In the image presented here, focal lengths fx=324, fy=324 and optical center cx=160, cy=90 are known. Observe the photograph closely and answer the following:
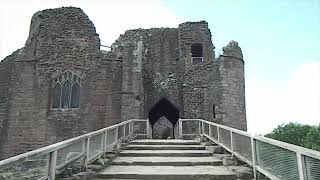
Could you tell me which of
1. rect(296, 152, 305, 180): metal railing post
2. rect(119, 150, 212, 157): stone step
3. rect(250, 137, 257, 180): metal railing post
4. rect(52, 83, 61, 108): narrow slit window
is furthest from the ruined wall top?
rect(296, 152, 305, 180): metal railing post

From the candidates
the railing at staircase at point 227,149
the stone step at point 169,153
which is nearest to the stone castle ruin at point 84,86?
the stone step at point 169,153

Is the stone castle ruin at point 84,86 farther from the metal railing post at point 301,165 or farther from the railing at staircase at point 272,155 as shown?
the metal railing post at point 301,165

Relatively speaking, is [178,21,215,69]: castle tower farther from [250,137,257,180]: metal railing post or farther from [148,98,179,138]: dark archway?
[250,137,257,180]: metal railing post

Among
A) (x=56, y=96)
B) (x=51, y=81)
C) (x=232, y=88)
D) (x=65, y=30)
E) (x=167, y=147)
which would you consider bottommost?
(x=167, y=147)

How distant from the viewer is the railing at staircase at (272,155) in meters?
4.44

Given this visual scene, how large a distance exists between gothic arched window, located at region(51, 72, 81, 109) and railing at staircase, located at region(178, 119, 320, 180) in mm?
12437

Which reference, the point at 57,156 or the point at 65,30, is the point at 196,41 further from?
→ the point at 57,156

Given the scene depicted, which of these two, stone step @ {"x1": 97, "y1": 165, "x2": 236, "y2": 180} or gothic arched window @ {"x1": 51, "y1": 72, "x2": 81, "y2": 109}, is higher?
gothic arched window @ {"x1": 51, "y1": 72, "x2": 81, "y2": 109}

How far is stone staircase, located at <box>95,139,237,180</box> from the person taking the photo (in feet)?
23.5

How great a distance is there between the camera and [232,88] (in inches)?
761

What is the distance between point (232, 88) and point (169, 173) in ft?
42.2

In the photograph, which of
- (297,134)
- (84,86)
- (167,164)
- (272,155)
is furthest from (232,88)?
(297,134)

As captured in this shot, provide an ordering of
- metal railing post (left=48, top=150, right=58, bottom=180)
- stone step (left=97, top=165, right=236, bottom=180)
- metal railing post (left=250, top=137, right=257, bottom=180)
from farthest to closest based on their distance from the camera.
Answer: stone step (left=97, top=165, right=236, bottom=180) → metal railing post (left=250, top=137, right=257, bottom=180) → metal railing post (left=48, top=150, right=58, bottom=180)

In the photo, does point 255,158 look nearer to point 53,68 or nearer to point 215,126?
point 215,126
